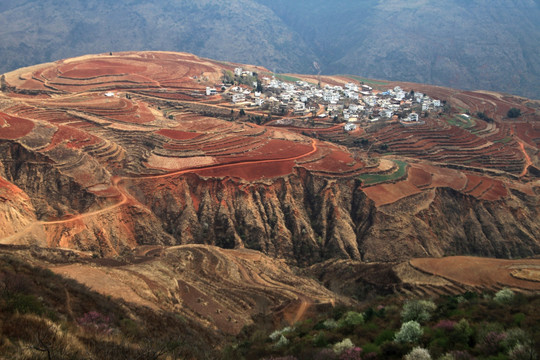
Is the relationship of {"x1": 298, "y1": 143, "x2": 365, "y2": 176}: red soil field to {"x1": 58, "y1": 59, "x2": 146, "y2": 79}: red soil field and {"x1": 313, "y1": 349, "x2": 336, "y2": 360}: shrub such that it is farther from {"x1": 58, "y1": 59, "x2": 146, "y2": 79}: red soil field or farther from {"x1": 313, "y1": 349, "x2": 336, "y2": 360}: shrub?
{"x1": 58, "y1": 59, "x2": 146, "y2": 79}: red soil field

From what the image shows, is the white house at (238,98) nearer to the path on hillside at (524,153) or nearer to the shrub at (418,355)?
the path on hillside at (524,153)

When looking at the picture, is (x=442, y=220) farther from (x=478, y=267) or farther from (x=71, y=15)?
(x=71, y=15)

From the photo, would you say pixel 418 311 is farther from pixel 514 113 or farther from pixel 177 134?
pixel 514 113

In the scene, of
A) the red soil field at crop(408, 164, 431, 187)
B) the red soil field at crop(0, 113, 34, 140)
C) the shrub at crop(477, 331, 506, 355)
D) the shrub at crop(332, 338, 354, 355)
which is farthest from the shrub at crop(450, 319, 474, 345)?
the red soil field at crop(0, 113, 34, 140)

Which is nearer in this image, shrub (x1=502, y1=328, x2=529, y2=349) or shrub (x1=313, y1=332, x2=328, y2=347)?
shrub (x1=502, y1=328, x2=529, y2=349)

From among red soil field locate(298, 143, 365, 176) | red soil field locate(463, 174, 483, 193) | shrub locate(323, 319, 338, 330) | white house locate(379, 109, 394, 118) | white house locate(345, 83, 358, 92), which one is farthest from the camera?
white house locate(345, 83, 358, 92)

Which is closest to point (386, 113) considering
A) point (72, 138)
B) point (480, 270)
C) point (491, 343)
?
point (480, 270)

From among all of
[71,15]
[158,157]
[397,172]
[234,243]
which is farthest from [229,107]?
[71,15]
